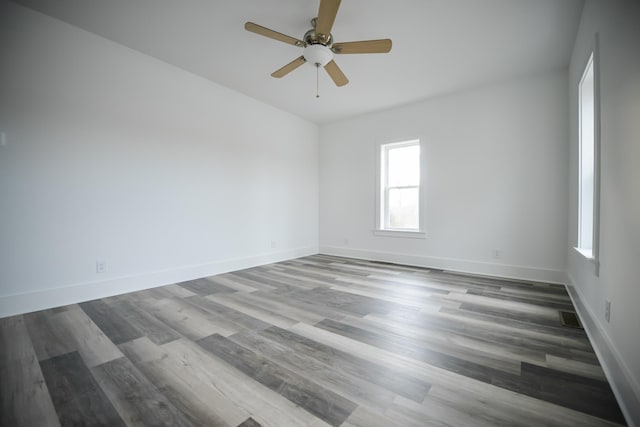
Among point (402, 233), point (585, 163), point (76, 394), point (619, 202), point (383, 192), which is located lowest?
point (76, 394)

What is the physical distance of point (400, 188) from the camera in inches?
187

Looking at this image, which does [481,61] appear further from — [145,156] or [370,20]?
[145,156]

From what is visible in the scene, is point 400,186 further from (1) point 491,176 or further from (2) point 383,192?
(1) point 491,176

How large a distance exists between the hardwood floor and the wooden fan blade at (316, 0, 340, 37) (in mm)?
2359

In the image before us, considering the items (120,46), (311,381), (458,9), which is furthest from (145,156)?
(458,9)

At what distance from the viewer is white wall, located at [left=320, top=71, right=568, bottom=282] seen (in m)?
3.38

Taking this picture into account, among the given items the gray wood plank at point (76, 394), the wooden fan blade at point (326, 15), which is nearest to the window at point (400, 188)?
the wooden fan blade at point (326, 15)

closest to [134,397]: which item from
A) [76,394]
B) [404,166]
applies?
[76,394]

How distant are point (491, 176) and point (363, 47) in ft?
8.83

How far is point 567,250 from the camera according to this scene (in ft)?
10.8

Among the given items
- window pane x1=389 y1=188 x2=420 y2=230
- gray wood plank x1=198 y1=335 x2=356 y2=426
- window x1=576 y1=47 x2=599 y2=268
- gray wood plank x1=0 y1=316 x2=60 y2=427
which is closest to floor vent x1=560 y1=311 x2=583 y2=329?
window x1=576 y1=47 x2=599 y2=268

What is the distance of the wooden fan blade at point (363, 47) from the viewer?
7.30 ft

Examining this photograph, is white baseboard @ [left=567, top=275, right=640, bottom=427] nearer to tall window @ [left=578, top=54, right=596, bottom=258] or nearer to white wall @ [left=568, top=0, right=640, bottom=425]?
white wall @ [left=568, top=0, right=640, bottom=425]

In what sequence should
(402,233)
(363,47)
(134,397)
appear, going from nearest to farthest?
(134,397) < (363,47) < (402,233)
